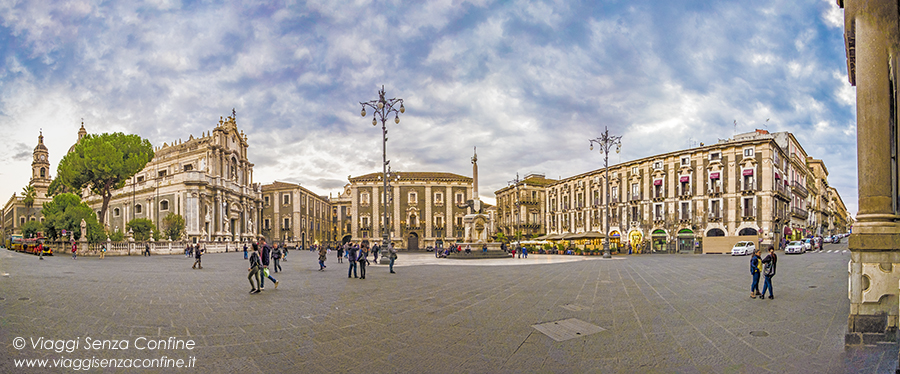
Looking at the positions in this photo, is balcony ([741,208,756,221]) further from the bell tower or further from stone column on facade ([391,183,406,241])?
the bell tower

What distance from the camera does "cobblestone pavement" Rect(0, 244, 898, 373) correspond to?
511 cm

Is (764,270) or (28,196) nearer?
(764,270)

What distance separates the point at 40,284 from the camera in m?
11.8

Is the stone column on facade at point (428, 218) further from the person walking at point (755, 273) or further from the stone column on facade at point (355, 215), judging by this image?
the person walking at point (755, 273)

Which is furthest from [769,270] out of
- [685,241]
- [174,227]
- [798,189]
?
[174,227]

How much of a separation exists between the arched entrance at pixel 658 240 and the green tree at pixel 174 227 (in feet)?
169

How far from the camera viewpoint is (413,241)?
Result: 69.7 meters

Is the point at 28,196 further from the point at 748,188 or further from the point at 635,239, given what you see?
the point at 748,188

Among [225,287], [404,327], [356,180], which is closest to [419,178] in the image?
[356,180]

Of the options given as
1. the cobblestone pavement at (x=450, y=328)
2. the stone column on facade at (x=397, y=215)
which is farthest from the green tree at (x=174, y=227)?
A: the cobblestone pavement at (x=450, y=328)

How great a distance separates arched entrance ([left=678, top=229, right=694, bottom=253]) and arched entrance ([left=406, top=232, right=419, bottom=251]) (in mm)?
38755

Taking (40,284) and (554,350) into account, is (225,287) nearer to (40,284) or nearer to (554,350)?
(40,284)

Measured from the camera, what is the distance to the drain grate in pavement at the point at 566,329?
6.43 m

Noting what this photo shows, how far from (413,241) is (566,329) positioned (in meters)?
63.7
